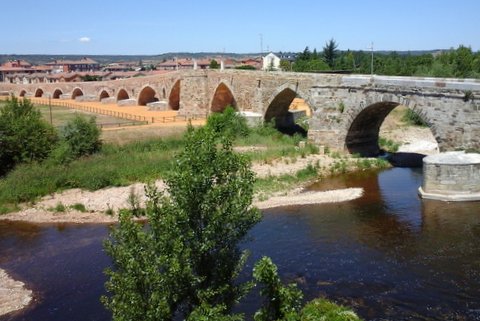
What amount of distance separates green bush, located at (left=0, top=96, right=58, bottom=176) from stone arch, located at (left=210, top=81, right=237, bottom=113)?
69.0 feet

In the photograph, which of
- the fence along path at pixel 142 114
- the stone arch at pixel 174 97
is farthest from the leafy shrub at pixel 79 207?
the stone arch at pixel 174 97

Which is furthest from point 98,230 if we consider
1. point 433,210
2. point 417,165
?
point 417,165

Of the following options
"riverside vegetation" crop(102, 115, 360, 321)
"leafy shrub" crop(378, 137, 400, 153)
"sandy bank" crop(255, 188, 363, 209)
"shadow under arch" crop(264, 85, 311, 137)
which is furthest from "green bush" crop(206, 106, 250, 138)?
"riverside vegetation" crop(102, 115, 360, 321)

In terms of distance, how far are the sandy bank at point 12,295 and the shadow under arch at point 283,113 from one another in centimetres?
2833

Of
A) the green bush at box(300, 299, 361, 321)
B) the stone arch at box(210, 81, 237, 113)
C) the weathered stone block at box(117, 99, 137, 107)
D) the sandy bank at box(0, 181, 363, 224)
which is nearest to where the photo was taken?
the green bush at box(300, 299, 361, 321)

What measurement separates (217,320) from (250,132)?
33989mm

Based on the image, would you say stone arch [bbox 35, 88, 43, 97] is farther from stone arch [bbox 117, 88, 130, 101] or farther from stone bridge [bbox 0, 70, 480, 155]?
stone bridge [bbox 0, 70, 480, 155]

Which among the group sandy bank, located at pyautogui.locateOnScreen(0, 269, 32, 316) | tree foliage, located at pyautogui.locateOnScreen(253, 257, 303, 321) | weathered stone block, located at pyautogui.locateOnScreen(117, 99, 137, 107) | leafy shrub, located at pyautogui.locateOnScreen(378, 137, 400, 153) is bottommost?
sandy bank, located at pyautogui.locateOnScreen(0, 269, 32, 316)

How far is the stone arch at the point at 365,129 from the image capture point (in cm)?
3578

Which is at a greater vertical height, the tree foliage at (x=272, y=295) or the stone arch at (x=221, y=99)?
the stone arch at (x=221, y=99)

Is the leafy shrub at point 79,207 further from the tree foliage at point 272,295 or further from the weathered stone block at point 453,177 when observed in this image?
the tree foliage at point 272,295

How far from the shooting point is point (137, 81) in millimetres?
71250

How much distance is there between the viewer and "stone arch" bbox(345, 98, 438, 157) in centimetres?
3578

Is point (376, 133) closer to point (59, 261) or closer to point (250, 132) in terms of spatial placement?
point (250, 132)
